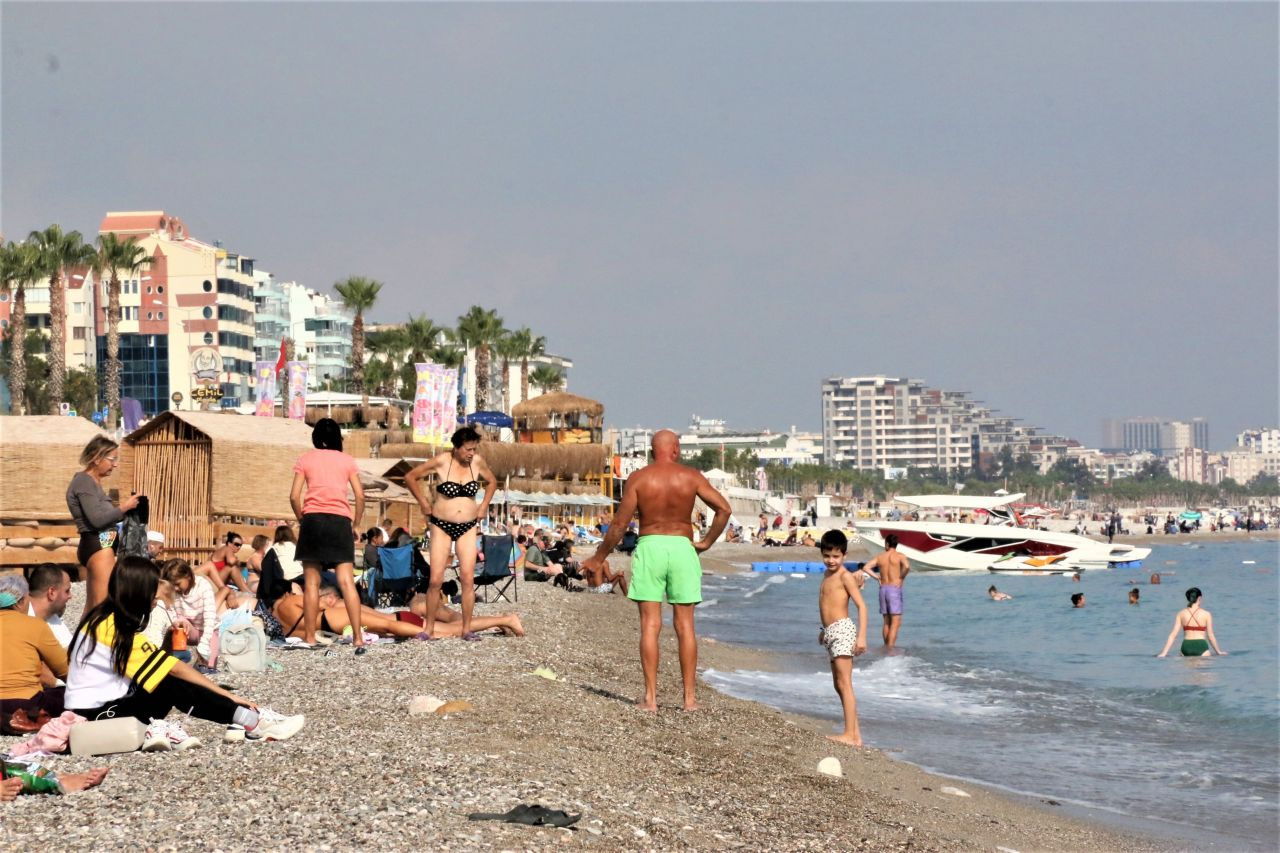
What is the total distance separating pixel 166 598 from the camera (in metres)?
9.34

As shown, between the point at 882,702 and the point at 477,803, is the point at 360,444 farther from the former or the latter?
the point at 477,803

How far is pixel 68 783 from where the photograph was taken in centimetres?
585

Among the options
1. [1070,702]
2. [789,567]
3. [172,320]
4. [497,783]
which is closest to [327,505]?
[497,783]

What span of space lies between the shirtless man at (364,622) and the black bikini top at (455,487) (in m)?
1.62

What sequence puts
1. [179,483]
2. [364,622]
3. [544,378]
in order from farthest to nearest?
[544,378], [179,483], [364,622]

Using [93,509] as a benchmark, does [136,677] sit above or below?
below

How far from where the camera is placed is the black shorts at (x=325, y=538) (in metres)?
10.0

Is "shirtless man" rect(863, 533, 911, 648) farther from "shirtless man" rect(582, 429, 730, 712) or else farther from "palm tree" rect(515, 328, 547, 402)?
"palm tree" rect(515, 328, 547, 402)

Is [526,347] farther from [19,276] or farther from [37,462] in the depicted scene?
[37,462]

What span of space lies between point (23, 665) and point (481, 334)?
65250 mm

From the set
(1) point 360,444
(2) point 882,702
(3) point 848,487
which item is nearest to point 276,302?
(1) point 360,444

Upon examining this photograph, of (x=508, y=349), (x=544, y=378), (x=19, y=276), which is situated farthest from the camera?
(x=544, y=378)

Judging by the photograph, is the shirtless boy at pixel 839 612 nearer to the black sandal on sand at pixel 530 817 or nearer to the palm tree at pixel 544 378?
the black sandal on sand at pixel 530 817

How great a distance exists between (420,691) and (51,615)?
7.07 ft
